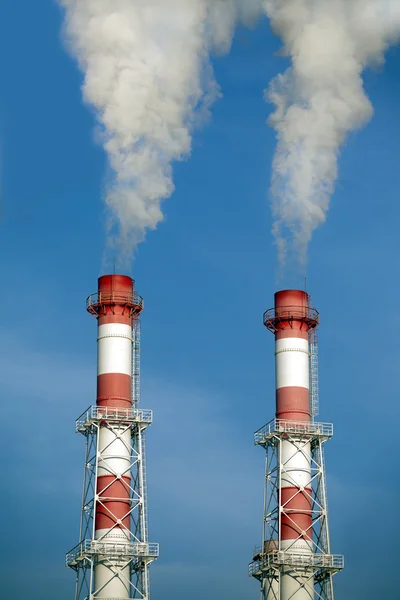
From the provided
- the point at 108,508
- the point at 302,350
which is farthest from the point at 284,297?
the point at 108,508

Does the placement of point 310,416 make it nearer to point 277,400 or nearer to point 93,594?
point 277,400

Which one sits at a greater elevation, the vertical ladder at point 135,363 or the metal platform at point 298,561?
the vertical ladder at point 135,363

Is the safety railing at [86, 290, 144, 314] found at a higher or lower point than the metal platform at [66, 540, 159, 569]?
higher

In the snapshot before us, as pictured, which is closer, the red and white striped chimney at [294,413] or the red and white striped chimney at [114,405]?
the red and white striped chimney at [114,405]

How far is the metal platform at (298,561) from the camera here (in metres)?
86.1

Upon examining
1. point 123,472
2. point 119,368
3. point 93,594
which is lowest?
point 93,594

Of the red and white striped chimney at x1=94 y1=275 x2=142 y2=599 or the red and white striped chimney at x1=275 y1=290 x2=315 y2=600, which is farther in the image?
the red and white striped chimney at x1=275 y1=290 x2=315 y2=600

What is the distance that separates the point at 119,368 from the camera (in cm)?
8881

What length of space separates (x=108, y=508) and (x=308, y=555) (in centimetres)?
1094

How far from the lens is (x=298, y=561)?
86375mm

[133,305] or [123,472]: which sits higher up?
[133,305]

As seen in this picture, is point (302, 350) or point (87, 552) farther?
point (302, 350)

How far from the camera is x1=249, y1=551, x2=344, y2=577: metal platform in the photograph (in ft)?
283

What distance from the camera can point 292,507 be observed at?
87.5 m
